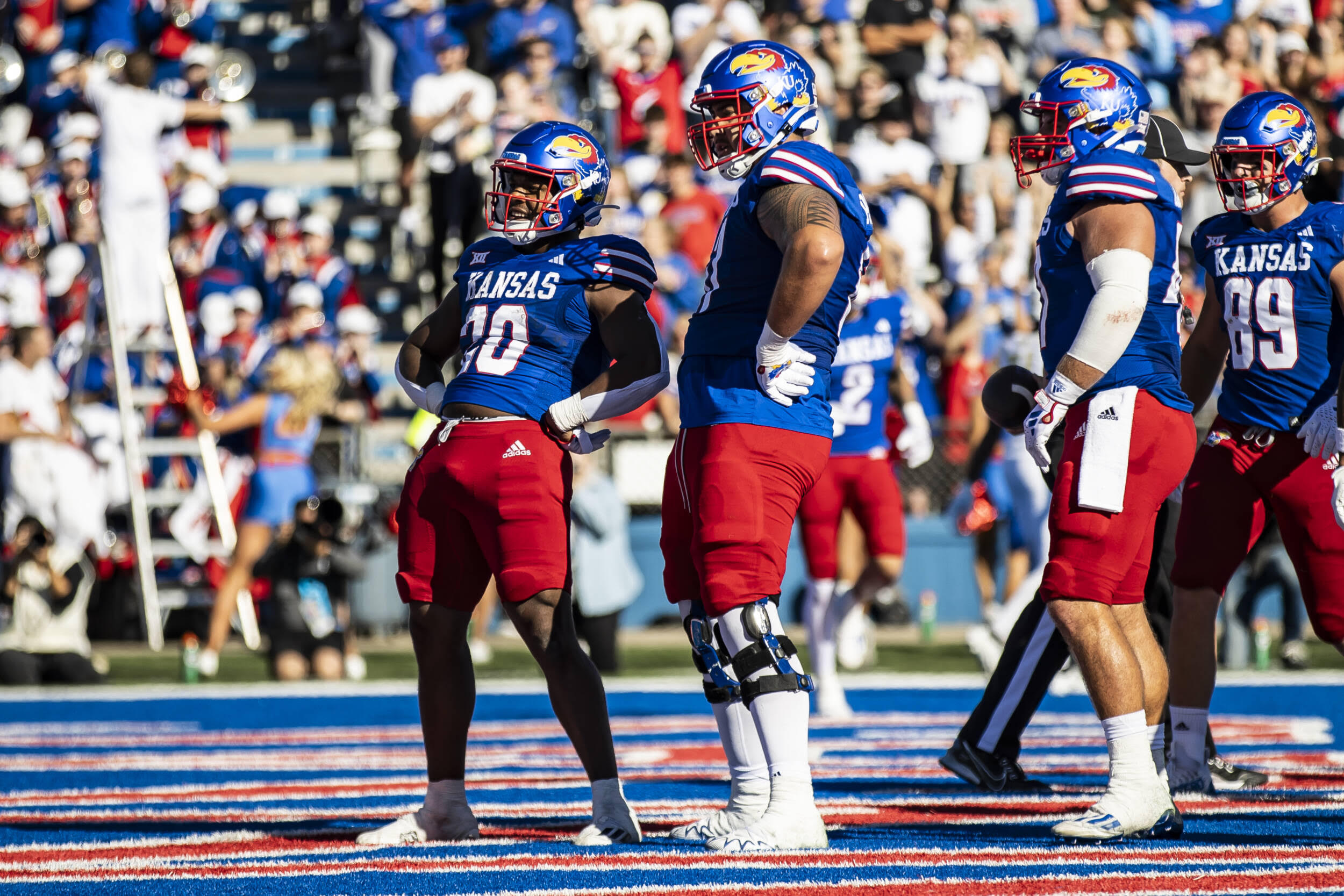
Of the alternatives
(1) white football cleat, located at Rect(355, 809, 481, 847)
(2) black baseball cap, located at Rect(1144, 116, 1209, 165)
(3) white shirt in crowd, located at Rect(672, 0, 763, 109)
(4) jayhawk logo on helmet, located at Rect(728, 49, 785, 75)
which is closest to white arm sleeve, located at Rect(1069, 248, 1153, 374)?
(2) black baseball cap, located at Rect(1144, 116, 1209, 165)

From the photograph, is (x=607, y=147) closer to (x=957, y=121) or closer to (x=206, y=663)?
(x=957, y=121)

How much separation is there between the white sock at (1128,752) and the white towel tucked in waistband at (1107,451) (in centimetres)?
57

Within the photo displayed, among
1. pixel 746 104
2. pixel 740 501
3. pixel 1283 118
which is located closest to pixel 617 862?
pixel 740 501

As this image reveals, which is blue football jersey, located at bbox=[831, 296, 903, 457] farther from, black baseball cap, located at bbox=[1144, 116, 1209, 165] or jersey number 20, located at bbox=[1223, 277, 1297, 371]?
black baseball cap, located at bbox=[1144, 116, 1209, 165]

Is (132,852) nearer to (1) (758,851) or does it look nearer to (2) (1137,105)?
(1) (758,851)

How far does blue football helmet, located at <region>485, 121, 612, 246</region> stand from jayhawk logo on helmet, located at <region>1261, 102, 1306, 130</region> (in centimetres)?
214

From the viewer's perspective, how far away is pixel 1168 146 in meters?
5.52

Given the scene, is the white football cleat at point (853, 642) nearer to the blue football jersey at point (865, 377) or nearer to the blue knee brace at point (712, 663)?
the blue football jersey at point (865, 377)

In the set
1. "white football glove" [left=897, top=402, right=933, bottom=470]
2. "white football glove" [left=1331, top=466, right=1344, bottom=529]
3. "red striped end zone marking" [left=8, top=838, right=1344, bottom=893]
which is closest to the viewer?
"red striped end zone marking" [left=8, top=838, right=1344, bottom=893]

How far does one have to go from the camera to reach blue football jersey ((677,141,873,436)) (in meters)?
4.96

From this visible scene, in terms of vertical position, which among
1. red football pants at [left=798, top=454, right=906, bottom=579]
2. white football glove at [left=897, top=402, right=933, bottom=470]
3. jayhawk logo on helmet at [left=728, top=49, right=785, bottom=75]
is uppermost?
jayhawk logo on helmet at [left=728, top=49, right=785, bottom=75]

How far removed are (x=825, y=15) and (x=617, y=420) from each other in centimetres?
555

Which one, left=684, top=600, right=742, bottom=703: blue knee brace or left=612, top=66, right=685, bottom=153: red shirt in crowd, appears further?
left=612, top=66, right=685, bottom=153: red shirt in crowd

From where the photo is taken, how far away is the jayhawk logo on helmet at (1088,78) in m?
5.24
